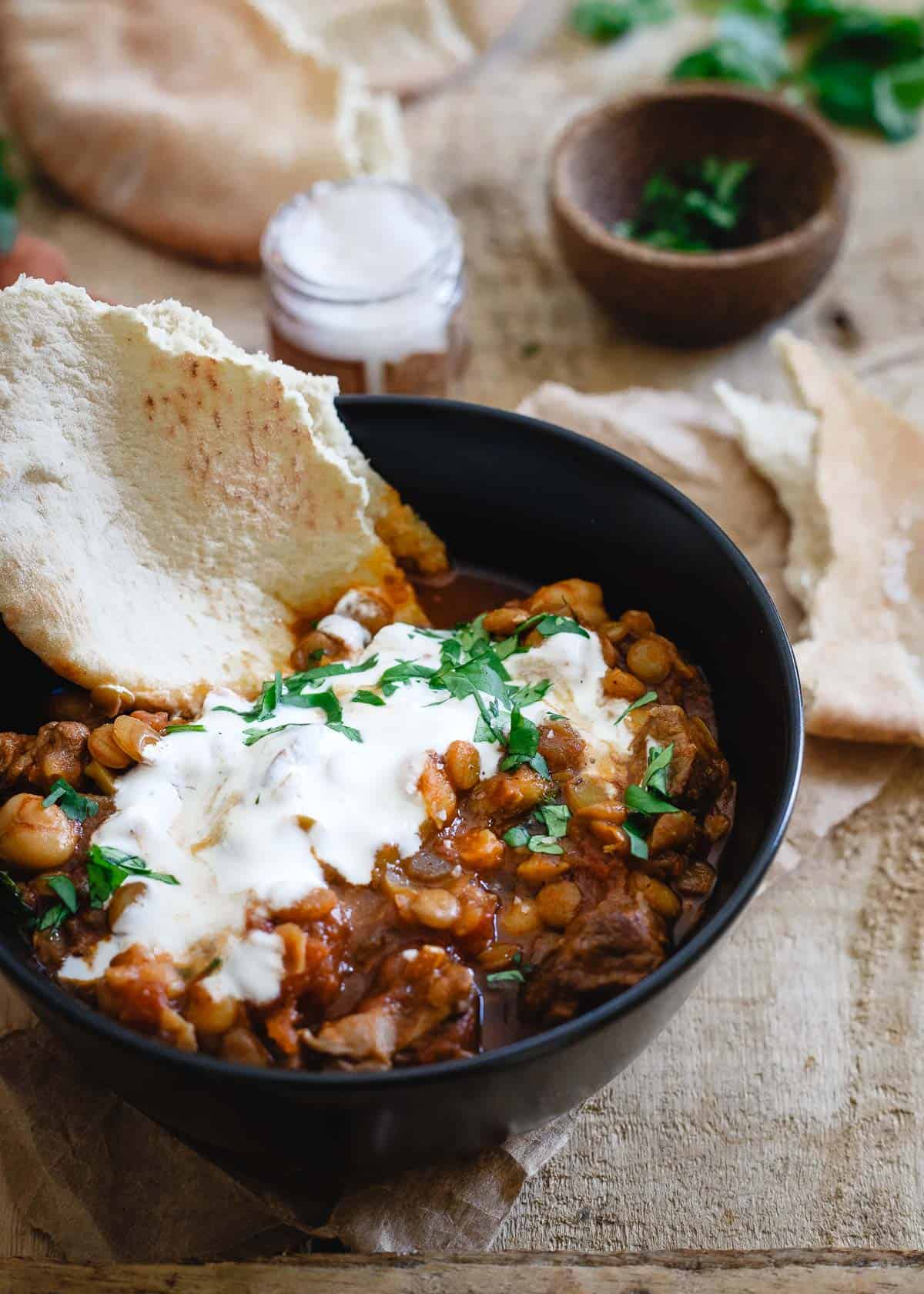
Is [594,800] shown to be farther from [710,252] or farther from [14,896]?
[710,252]

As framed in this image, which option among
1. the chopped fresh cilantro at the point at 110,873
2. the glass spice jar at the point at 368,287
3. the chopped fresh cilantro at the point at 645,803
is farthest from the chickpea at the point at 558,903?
the glass spice jar at the point at 368,287

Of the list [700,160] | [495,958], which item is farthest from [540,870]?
[700,160]

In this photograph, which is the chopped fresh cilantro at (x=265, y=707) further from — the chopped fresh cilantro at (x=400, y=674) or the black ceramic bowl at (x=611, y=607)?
the black ceramic bowl at (x=611, y=607)

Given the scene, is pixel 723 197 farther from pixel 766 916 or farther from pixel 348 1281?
pixel 348 1281

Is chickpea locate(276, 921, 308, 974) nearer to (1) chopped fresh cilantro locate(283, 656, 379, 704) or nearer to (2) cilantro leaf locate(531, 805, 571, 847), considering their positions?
(2) cilantro leaf locate(531, 805, 571, 847)

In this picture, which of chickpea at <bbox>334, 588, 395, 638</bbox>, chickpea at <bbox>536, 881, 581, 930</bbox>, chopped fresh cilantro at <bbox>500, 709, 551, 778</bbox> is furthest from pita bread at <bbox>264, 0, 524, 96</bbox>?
chickpea at <bbox>536, 881, 581, 930</bbox>
